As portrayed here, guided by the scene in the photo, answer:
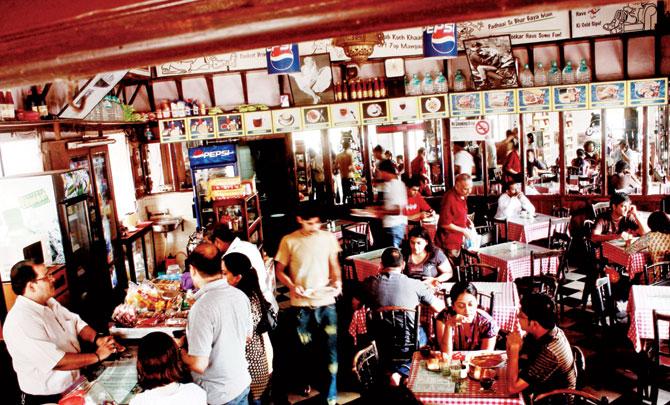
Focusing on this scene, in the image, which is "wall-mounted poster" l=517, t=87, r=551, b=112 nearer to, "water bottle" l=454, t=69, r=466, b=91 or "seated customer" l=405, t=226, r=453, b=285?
"water bottle" l=454, t=69, r=466, b=91

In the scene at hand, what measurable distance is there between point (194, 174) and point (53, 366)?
4.64 m

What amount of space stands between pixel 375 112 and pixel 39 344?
292 inches

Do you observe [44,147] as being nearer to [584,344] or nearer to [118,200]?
[118,200]

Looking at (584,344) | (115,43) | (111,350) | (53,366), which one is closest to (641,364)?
(584,344)

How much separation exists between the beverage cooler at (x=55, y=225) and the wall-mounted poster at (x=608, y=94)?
797 centimetres

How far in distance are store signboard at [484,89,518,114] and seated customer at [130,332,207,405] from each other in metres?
8.05

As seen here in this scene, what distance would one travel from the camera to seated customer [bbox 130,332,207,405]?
279 cm

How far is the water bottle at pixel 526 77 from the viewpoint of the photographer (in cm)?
950

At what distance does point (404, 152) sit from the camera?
10.6 meters

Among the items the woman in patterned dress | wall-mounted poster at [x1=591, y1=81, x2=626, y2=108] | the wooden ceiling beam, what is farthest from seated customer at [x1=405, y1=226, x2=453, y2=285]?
wall-mounted poster at [x1=591, y1=81, x2=626, y2=108]

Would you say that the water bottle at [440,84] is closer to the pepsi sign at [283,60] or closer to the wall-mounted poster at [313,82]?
the wall-mounted poster at [313,82]

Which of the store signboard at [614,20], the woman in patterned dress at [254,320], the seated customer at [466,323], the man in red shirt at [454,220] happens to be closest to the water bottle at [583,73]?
the store signboard at [614,20]

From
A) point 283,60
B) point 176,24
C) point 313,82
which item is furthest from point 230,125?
point 176,24

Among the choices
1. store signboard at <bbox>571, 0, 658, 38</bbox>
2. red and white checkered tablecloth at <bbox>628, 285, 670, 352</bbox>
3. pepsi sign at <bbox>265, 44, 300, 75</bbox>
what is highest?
store signboard at <bbox>571, 0, 658, 38</bbox>
